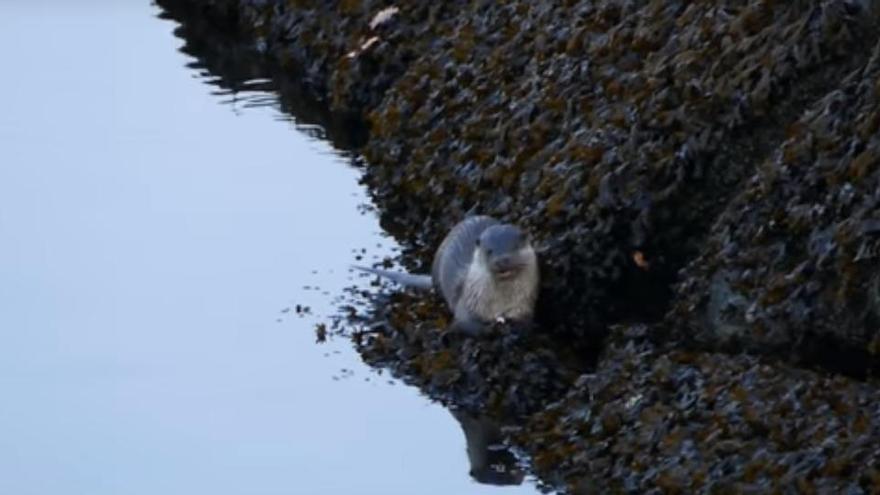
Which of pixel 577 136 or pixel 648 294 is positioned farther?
pixel 577 136

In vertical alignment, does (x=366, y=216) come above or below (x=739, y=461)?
below

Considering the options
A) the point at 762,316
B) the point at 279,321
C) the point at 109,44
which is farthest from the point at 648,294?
the point at 109,44

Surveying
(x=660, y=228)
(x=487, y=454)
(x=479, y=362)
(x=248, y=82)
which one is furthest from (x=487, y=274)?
(x=248, y=82)

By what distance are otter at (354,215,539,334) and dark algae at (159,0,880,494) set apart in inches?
4.1

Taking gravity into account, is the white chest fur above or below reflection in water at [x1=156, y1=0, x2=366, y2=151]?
above

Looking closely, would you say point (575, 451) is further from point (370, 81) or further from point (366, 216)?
point (370, 81)

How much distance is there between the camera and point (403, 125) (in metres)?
12.5

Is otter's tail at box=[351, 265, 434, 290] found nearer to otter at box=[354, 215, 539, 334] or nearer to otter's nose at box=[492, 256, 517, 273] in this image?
otter at box=[354, 215, 539, 334]

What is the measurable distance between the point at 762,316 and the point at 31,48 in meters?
8.57

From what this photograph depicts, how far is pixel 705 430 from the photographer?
27.7 feet

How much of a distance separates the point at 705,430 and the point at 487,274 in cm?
167

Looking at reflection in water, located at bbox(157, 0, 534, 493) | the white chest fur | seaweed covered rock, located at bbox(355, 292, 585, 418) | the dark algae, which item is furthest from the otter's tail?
reflection in water, located at bbox(157, 0, 534, 493)

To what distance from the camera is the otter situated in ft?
32.2

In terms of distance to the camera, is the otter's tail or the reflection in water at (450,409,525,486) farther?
the otter's tail
